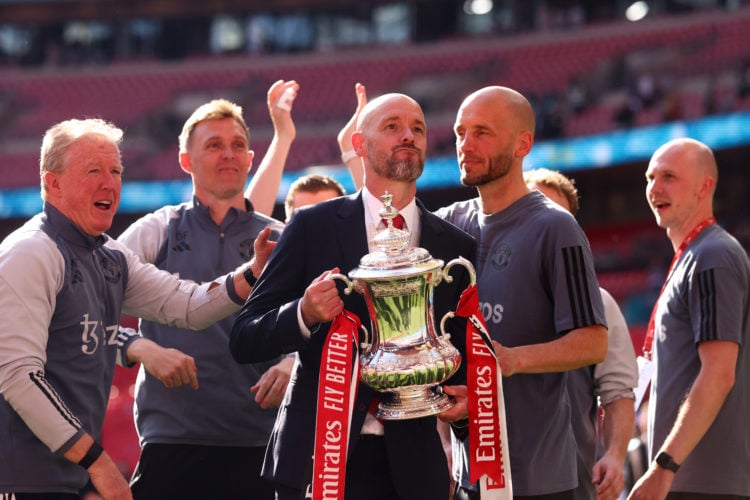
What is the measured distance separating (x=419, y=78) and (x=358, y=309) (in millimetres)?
20183

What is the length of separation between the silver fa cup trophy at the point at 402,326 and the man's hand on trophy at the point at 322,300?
41mm

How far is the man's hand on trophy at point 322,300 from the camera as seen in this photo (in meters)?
2.72

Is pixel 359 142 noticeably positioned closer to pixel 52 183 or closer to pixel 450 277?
pixel 450 277

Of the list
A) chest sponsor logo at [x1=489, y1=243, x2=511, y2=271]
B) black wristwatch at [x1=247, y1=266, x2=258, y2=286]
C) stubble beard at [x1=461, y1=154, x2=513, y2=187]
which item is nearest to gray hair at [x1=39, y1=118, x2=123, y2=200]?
black wristwatch at [x1=247, y1=266, x2=258, y2=286]

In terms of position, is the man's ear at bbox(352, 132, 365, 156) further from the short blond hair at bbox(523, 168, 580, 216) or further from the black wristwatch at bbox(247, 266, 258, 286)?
the short blond hair at bbox(523, 168, 580, 216)

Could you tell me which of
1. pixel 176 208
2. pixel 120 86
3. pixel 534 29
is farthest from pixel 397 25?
pixel 176 208

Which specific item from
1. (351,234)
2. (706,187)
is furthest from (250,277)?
(706,187)

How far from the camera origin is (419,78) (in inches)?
901

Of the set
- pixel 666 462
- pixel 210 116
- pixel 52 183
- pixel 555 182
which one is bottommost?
pixel 666 462

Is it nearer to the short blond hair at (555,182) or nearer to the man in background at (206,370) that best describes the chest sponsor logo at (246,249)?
the man in background at (206,370)

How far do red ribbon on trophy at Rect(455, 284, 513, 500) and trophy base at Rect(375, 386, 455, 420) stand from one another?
0.09 m

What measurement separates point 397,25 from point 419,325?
22.1 meters

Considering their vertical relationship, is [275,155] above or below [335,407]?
above

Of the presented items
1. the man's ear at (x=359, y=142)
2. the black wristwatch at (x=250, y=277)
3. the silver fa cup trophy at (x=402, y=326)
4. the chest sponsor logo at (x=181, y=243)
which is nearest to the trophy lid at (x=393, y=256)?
the silver fa cup trophy at (x=402, y=326)
